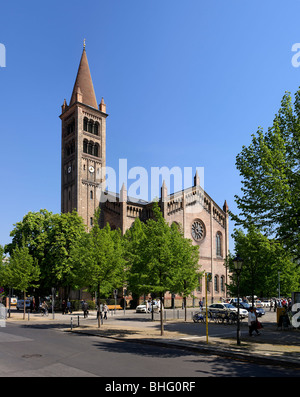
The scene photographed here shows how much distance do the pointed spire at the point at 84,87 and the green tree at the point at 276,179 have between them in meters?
47.7

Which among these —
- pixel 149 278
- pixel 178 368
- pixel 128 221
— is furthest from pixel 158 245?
pixel 128 221

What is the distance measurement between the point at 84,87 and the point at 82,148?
12.3m

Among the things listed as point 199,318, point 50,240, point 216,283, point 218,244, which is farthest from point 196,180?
point 199,318

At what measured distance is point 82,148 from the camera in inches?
2399

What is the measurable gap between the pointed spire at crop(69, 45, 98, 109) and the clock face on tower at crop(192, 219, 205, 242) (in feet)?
89.4

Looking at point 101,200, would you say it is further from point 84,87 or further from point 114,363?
point 114,363

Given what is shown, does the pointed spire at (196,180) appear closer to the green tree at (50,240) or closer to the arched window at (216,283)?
the arched window at (216,283)

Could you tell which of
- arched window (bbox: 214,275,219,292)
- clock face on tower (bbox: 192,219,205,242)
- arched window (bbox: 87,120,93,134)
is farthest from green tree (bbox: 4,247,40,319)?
arched window (bbox: 214,275,219,292)

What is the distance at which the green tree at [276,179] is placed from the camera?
17.0 metres

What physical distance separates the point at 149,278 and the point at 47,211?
32618 millimetres

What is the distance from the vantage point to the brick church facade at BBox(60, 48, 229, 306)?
5916 centimetres

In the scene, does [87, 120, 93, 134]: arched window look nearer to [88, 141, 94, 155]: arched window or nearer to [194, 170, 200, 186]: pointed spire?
[88, 141, 94, 155]: arched window

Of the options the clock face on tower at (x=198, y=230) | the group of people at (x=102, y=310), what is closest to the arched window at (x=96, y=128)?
the clock face on tower at (x=198, y=230)

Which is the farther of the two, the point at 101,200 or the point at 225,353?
the point at 101,200
